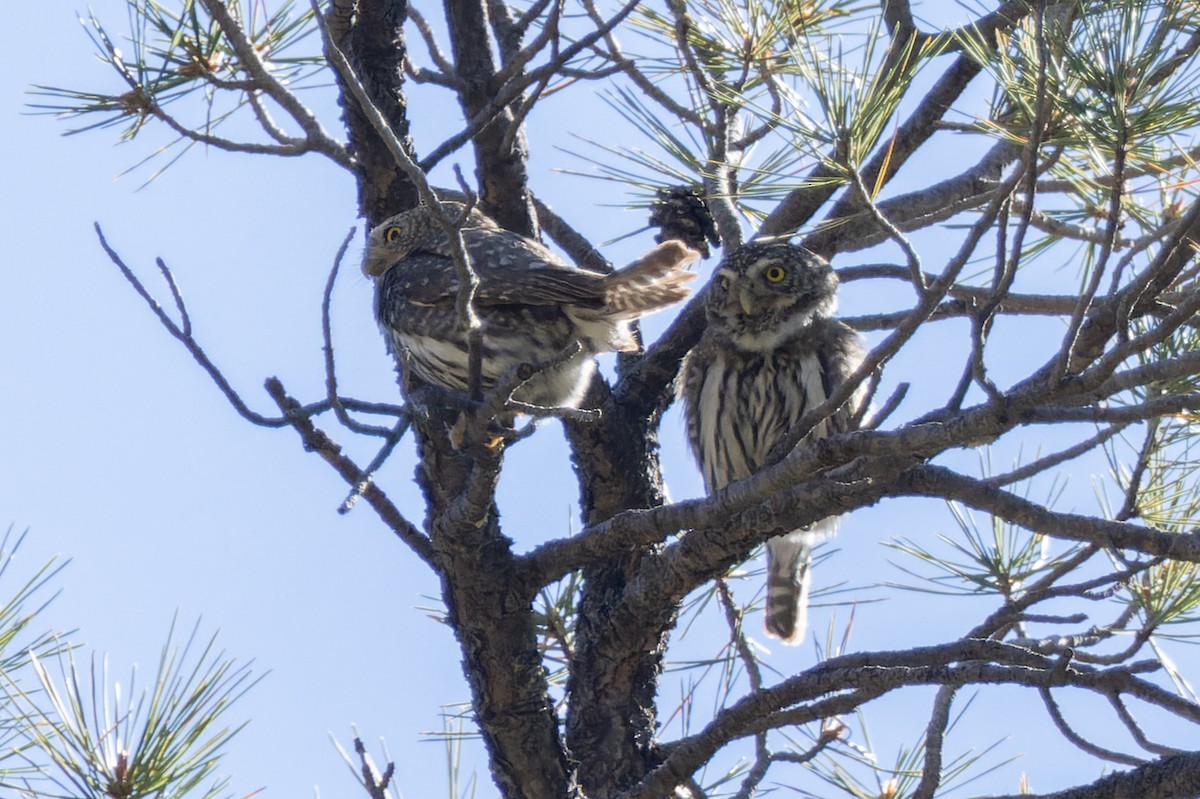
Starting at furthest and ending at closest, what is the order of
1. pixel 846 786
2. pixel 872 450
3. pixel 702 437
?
pixel 702 437 → pixel 846 786 → pixel 872 450

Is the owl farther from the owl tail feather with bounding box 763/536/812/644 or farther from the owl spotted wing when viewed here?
the owl spotted wing

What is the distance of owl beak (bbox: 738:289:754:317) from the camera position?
4199mm

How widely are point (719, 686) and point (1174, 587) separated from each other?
1.29 metres

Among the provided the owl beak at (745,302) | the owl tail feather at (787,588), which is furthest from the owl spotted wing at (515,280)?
the owl tail feather at (787,588)

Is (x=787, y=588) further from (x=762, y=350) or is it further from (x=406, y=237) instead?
(x=406, y=237)

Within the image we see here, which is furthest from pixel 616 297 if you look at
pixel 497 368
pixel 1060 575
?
pixel 1060 575

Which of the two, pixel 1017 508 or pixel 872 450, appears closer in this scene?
pixel 872 450

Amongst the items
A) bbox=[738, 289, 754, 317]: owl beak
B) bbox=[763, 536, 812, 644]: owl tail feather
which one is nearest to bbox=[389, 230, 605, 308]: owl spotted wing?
bbox=[738, 289, 754, 317]: owl beak

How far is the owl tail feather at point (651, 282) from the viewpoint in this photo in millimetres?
3445

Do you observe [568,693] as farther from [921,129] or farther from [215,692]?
[921,129]

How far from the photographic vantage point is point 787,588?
4.64m

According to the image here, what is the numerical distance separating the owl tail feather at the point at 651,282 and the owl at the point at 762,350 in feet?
2.05

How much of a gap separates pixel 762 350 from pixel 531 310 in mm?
953

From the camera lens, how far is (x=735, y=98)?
3.09 metres
